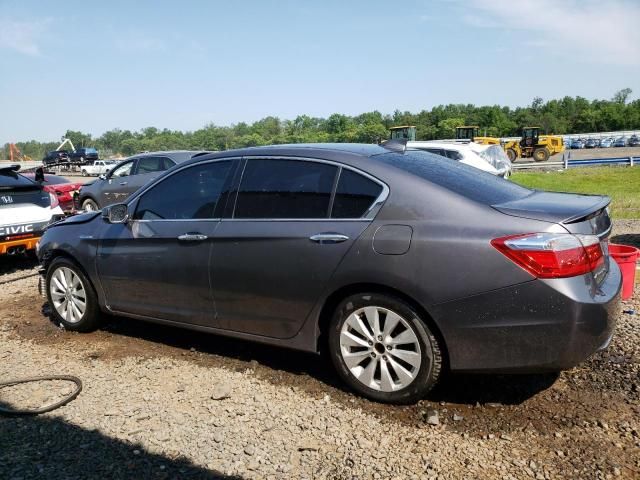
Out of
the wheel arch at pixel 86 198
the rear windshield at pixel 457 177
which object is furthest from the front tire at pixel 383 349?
the wheel arch at pixel 86 198

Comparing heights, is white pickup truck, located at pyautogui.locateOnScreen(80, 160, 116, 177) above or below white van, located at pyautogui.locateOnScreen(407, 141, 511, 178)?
below

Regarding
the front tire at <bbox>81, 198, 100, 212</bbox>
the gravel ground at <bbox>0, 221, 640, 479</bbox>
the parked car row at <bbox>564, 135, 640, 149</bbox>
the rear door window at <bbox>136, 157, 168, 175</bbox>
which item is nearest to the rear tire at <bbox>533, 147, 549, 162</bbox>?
the parked car row at <bbox>564, 135, 640, 149</bbox>

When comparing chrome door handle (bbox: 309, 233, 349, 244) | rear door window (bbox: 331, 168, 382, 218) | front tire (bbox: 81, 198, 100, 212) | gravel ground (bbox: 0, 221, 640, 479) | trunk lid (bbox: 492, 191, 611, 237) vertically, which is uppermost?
rear door window (bbox: 331, 168, 382, 218)

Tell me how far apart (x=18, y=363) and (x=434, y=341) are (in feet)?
11.3

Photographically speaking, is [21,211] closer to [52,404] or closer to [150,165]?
[52,404]

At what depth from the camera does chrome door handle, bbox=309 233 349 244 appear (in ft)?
11.5

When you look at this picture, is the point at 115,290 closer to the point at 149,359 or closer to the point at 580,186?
the point at 149,359

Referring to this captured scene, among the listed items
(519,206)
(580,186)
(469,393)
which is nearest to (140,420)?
(469,393)

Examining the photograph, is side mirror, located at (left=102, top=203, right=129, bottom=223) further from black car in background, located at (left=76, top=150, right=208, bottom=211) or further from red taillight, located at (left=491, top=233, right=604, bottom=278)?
black car in background, located at (left=76, top=150, right=208, bottom=211)

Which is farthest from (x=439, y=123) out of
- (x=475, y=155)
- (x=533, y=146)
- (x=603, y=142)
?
(x=475, y=155)

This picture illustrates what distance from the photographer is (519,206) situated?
333cm

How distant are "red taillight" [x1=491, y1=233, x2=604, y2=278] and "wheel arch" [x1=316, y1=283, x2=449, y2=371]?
60cm

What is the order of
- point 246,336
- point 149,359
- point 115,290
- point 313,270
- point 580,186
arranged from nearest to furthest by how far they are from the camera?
1. point 313,270
2. point 246,336
3. point 149,359
4. point 115,290
5. point 580,186

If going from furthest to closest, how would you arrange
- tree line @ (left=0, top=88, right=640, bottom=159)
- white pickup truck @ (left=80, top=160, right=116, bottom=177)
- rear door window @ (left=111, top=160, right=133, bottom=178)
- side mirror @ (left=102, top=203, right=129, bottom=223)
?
1. tree line @ (left=0, top=88, right=640, bottom=159)
2. white pickup truck @ (left=80, top=160, right=116, bottom=177)
3. rear door window @ (left=111, top=160, right=133, bottom=178)
4. side mirror @ (left=102, top=203, right=129, bottom=223)
